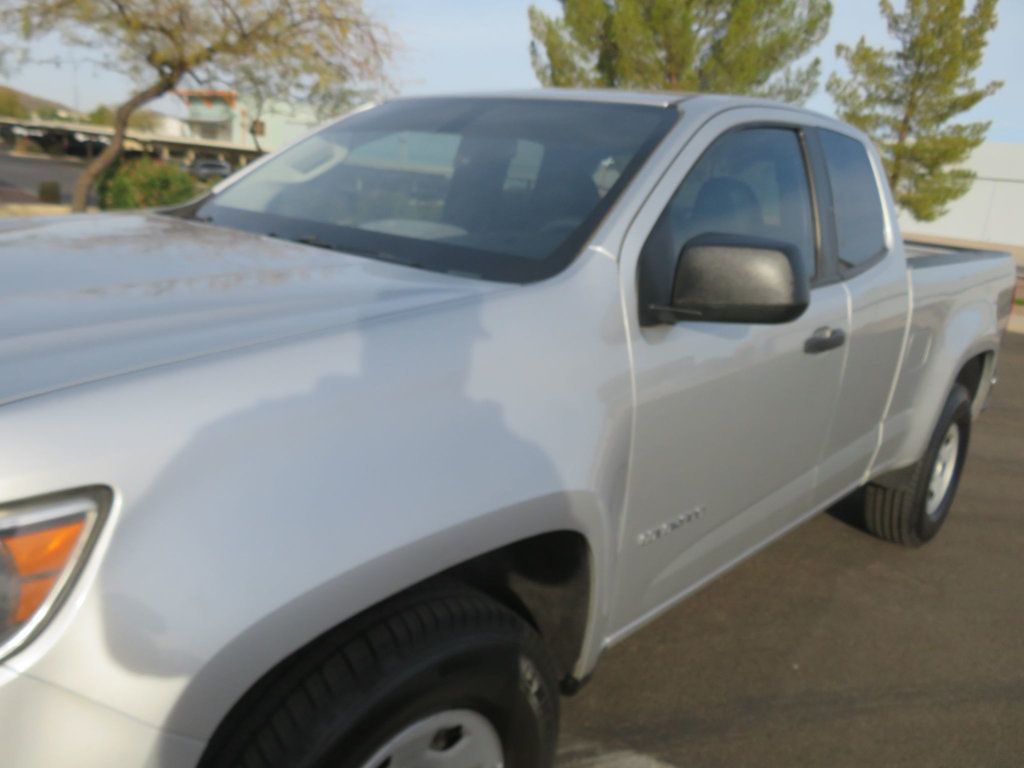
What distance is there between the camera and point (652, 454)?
7.13 ft

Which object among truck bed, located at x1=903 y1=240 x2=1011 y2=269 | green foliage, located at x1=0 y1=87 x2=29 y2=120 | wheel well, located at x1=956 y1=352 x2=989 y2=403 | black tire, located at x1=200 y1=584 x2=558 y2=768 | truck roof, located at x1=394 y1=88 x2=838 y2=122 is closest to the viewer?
black tire, located at x1=200 y1=584 x2=558 y2=768

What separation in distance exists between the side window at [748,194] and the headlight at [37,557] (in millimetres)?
1439

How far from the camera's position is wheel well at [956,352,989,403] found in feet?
14.0

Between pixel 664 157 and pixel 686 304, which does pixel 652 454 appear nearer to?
pixel 686 304

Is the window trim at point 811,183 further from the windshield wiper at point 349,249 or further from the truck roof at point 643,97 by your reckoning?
the windshield wiper at point 349,249

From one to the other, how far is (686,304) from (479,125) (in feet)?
3.51

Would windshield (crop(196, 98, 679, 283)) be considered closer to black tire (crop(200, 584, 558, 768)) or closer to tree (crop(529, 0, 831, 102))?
black tire (crop(200, 584, 558, 768))

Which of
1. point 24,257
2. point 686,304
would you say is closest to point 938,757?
point 686,304

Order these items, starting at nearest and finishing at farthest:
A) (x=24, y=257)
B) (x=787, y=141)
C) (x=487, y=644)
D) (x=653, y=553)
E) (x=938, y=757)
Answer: (x=487, y=644) → (x=24, y=257) → (x=653, y=553) → (x=938, y=757) → (x=787, y=141)

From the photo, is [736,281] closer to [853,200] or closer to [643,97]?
[643,97]

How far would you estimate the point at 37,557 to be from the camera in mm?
1259

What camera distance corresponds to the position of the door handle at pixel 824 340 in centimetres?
275

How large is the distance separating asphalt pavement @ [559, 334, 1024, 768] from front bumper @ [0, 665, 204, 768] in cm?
153

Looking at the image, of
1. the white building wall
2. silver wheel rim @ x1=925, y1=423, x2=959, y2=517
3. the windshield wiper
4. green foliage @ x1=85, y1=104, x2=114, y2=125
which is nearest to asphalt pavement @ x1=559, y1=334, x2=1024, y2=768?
silver wheel rim @ x1=925, y1=423, x2=959, y2=517
